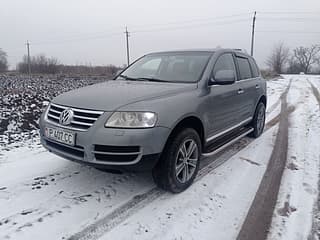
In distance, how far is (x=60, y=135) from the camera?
303 cm

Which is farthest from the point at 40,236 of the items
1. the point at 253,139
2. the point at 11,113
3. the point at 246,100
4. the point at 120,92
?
the point at 11,113

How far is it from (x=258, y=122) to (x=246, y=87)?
122 cm

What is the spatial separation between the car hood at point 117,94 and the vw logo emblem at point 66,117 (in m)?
0.09

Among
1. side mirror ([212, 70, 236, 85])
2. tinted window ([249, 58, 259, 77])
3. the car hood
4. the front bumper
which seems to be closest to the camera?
the front bumper

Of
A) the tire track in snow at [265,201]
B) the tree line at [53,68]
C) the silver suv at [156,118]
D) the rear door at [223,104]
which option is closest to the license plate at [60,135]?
the silver suv at [156,118]

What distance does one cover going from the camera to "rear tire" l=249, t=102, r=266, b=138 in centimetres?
568

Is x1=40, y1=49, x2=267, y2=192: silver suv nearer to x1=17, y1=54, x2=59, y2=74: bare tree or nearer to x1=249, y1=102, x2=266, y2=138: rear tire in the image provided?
x1=249, y1=102, x2=266, y2=138: rear tire

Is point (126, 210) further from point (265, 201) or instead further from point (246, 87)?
point (246, 87)

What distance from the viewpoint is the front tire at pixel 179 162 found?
3064 millimetres

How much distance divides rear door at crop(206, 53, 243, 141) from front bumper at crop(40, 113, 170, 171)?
3.79 feet

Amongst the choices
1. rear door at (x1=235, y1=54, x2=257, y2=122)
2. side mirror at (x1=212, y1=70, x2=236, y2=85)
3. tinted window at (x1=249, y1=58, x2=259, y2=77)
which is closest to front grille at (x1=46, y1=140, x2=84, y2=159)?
side mirror at (x1=212, y1=70, x2=236, y2=85)

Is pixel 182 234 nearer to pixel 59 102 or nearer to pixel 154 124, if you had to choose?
pixel 154 124

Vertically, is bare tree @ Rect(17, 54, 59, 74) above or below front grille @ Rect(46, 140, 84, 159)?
above

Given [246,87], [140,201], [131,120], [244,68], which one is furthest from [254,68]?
[140,201]
